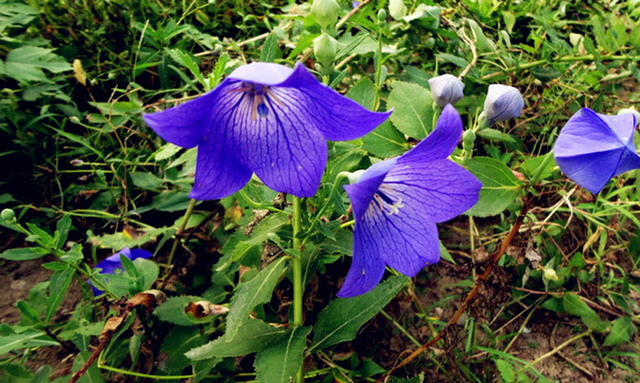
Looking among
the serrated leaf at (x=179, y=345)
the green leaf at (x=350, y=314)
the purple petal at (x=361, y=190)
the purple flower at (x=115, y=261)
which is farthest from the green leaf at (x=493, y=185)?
the purple flower at (x=115, y=261)

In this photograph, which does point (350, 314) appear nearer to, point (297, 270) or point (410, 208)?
point (297, 270)

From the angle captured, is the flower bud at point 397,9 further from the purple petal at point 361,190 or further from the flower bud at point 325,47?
the purple petal at point 361,190

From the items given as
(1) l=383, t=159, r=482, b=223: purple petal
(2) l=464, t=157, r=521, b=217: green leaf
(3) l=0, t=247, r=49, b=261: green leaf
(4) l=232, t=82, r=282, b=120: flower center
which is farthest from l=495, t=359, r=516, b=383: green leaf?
(3) l=0, t=247, r=49, b=261: green leaf

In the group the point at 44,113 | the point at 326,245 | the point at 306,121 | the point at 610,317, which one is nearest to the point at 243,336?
the point at 326,245

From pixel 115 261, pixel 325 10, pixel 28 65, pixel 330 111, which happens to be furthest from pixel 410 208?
pixel 28 65

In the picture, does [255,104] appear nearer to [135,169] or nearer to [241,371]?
[241,371]

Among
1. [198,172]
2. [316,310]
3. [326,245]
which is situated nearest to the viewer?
[198,172]
